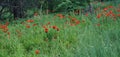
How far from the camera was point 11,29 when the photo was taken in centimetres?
694

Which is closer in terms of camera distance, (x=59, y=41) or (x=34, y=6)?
(x=59, y=41)

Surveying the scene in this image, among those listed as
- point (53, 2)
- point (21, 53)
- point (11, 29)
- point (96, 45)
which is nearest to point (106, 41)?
point (96, 45)

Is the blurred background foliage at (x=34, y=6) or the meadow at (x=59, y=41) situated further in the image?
the blurred background foliage at (x=34, y=6)

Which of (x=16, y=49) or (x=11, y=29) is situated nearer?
(x=16, y=49)

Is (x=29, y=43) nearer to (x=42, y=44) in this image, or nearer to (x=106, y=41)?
(x=42, y=44)

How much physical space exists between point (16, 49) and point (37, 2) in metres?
6.67

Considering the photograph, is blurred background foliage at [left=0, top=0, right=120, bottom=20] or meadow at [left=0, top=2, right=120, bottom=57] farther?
blurred background foliage at [left=0, top=0, right=120, bottom=20]

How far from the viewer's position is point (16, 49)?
526 cm

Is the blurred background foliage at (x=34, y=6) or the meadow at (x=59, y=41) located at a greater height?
the meadow at (x=59, y=41)

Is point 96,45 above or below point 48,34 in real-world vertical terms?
above

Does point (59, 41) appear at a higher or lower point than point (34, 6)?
higher

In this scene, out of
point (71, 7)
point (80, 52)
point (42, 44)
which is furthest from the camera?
point (71, 7)

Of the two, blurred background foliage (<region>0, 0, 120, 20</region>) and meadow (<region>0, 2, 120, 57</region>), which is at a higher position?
meadow (<region>0, 2, 120, 57</region>)

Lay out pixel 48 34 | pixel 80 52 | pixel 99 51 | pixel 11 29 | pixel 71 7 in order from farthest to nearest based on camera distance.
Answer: pixel 71 7 < pixel 11 29 < pixel 48 34 < pixel 80 52 < pixel 99 51
